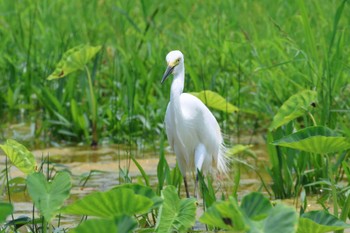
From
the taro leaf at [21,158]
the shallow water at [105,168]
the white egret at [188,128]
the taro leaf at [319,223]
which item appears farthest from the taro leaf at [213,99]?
the taro leaf at [319,223]

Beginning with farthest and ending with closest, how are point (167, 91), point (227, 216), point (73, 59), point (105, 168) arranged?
1. point (167, 91)
2. point (73, 59)
3. point (105, 168)
4. point (227, 216)

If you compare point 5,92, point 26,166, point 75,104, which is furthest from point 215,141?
point 5,92

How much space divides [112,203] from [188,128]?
6.80 ft

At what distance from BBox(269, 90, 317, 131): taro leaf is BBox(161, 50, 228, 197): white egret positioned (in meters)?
0.69

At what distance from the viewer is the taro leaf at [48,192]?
107 inches

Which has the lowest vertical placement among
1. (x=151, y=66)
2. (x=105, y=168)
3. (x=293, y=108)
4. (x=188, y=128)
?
(x=105, y=168)

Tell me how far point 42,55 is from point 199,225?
2.85 m

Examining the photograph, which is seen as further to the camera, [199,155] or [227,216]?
[199,155]

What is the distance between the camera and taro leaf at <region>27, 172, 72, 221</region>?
272cm

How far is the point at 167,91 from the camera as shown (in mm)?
6039

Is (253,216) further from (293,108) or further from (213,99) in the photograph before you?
(213,99)

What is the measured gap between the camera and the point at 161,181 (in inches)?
153

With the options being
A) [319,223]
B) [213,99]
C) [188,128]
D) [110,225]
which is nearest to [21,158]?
[110,225]

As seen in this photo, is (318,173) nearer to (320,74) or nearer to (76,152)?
(320,74)
